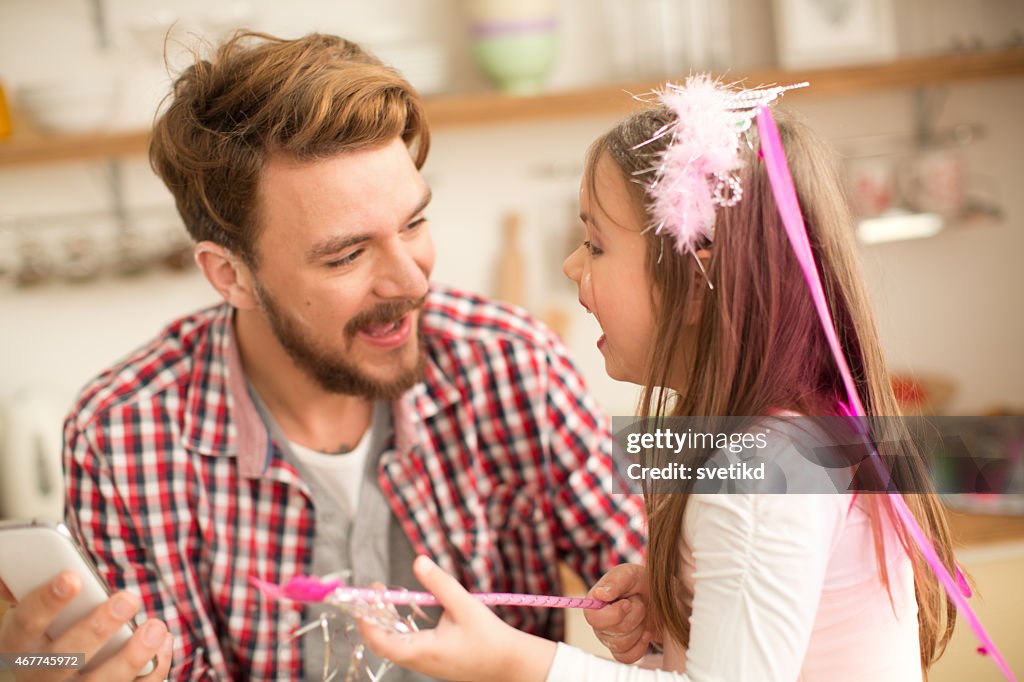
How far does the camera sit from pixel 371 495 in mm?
1358

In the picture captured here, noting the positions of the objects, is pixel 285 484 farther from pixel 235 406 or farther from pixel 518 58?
pixel 518 58

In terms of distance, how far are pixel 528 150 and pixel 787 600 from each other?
5.54 feet

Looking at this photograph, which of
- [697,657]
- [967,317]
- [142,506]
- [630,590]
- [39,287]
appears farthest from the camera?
Result: [967,317]

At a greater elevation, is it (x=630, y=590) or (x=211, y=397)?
(x=211, y=397)

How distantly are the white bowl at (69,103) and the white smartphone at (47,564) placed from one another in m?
1.33

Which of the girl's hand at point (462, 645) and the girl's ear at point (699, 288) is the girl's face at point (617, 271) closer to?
the girl's ear at point (699, 288)

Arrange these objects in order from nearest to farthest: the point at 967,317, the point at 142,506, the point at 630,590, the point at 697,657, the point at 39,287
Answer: the point at 697,657
the point at 630,590
the point at 142,506
the point at 39,287
the point at 967,317

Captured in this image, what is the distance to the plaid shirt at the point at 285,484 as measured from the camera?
1.32m

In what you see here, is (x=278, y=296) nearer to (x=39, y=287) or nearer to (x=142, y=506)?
(x=142, y=506)

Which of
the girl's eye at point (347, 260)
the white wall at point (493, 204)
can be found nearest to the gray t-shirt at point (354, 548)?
the girl's eye at point (347, 260)

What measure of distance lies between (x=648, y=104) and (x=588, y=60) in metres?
1.40

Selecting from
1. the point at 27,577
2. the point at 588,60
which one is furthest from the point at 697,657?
the point at 588,60

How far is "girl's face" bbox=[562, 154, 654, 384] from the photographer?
2.86 ft

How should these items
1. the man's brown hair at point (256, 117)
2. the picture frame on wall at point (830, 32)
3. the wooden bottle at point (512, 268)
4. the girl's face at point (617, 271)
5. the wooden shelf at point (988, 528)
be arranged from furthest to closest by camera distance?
the wooden bottle at point (512, 268) → the picture frame on wall at point (830, 32) → the wooden shelf at point (988, 528) → the man's brown hair at point (256, 117) → the girl's face at point (617, 271)
